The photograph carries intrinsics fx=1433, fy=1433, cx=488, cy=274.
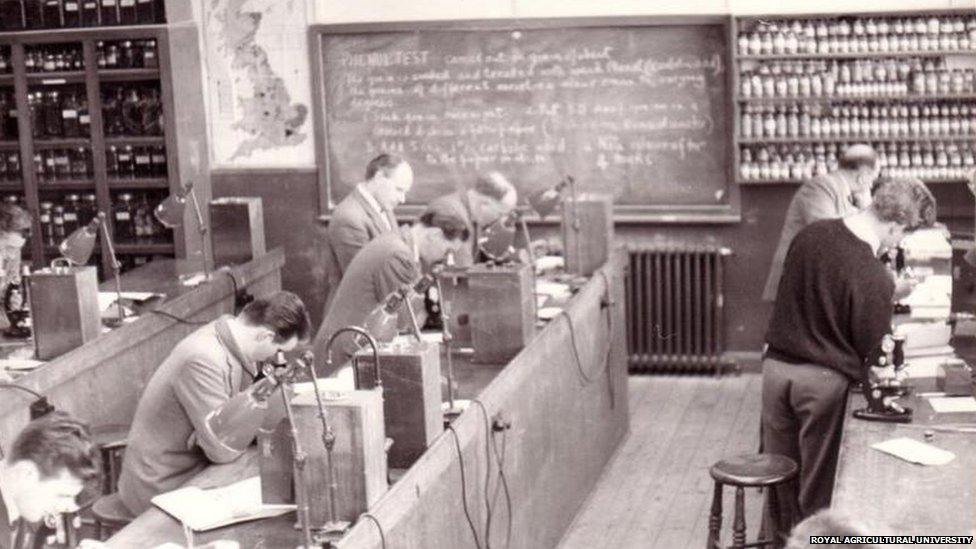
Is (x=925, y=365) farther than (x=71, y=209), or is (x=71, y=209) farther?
(x=71, y=209)

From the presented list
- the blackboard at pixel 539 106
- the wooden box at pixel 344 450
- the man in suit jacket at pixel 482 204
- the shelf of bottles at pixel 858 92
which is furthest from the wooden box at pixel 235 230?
the wooden box at pixel 344 450

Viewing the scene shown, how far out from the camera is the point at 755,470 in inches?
199

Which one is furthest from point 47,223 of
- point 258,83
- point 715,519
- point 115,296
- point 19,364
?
point 715,519

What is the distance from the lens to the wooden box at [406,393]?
4.42m

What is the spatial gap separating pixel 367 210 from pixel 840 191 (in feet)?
8.27

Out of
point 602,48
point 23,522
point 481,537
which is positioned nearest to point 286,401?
point 23,522

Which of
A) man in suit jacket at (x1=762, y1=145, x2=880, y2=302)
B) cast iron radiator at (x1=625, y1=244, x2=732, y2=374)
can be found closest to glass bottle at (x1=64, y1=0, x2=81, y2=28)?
cast iron radiator at (x1=625, y1=244, x2=732, y2=374)

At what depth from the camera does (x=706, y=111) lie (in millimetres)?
8742

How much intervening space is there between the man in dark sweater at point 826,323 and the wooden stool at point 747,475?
20 centimetres

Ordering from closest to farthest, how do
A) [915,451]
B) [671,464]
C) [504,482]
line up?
[915,451] < [504,482] < [671,464]

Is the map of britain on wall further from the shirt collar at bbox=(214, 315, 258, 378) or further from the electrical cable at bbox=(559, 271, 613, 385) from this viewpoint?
the shirt collar at bbox=(214, 315, 258, 378)

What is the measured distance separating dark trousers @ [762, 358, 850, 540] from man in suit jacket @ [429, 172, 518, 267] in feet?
7.74

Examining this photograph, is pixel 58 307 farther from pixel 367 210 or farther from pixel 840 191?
pixel 840 191

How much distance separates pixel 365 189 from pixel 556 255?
4.74ft
